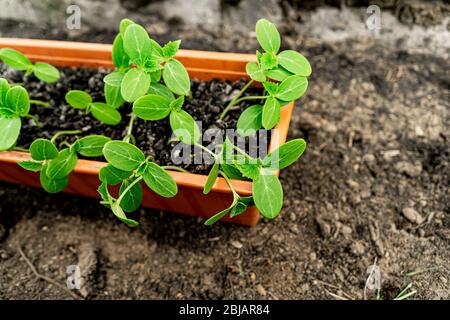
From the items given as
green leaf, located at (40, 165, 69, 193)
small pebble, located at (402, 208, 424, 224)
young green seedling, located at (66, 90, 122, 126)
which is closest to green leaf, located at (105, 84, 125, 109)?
young green seedling, located at (66, 90, 122, 126)

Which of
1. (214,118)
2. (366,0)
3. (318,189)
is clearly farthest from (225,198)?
(366,0)

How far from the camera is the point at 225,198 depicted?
1037 millimetres

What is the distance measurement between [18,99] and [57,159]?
155mm

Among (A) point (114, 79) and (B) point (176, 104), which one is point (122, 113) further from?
(B) point (176, 104)

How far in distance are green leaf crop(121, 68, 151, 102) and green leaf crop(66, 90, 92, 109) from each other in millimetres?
170

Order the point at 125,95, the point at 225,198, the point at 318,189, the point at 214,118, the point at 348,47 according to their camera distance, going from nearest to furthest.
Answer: the point at 125,95
the point at 225,198
the point at 214,118
the point at 318,189
the point at 348,47

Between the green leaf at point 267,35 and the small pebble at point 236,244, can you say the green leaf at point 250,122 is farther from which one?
the small pebble at point 236,244

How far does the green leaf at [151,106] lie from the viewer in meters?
0.90

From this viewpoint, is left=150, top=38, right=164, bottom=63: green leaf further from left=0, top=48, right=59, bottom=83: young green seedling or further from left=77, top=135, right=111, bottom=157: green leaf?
left=0, top=48, right=59, bottom=83: young green seedling

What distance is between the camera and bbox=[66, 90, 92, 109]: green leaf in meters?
1.03

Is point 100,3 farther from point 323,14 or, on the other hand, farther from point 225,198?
point 225,198

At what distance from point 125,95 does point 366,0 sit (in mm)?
1059

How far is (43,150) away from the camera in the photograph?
94 cm

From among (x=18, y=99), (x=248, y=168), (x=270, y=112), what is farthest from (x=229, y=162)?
(x=18, y=99)
